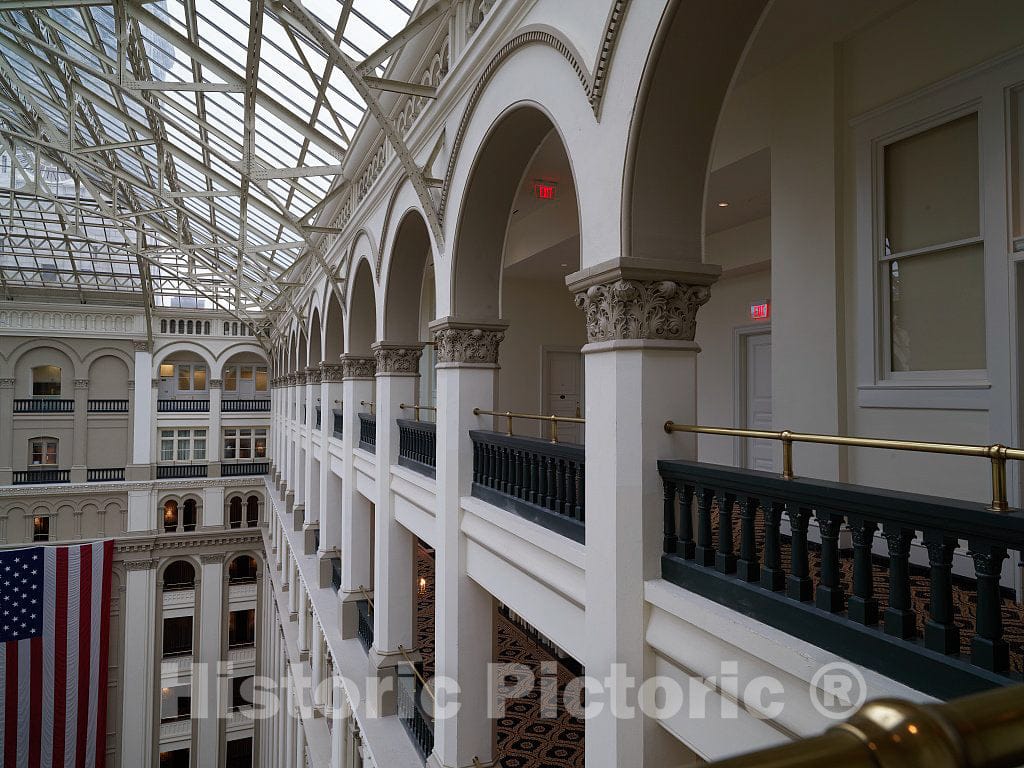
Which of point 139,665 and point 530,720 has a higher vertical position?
point 530,720

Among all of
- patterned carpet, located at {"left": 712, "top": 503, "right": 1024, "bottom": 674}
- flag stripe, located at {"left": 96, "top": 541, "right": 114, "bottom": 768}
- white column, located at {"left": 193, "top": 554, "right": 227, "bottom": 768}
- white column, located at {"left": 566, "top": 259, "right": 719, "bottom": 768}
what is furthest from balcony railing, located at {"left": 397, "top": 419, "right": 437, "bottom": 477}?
white column, located at {"left": 193, "top": 554, "right": 227, "bottom": 768}

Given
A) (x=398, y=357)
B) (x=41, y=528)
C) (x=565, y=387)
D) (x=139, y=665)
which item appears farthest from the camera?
(x=41, y=528)

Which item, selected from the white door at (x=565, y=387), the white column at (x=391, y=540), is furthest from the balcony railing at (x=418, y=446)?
the white door at (x=565, y=387)

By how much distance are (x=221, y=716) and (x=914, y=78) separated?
2990 cm

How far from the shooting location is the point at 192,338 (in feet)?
97.3

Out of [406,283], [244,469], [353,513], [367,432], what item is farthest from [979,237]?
[244,469]

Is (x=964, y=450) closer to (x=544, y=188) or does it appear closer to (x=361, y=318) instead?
(x=544, y=188)

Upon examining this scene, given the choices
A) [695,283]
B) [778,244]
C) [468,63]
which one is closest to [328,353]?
[468,63]

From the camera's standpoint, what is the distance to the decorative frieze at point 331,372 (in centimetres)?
1560

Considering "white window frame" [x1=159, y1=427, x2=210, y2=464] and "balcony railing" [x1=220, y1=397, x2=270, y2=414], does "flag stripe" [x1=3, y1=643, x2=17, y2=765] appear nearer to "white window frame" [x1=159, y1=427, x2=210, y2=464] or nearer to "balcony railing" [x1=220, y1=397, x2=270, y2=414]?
"white window frame" [x1=159, y1=427, x2=210, y2=464]

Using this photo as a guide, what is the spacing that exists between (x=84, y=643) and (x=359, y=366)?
14155 millimetres

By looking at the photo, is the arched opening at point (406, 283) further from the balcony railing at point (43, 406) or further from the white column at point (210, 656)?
the balcony railing at point (43, 406)

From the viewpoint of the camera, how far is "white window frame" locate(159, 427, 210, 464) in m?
29.3

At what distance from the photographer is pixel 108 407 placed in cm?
2805
